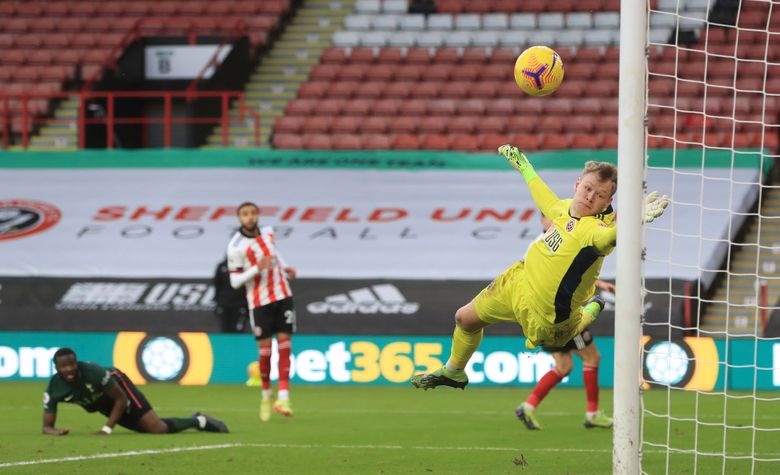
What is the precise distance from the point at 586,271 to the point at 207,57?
52.0ft

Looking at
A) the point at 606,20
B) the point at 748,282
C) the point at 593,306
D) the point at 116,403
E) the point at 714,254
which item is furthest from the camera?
the point at 606,20

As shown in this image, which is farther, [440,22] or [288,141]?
[440,22]

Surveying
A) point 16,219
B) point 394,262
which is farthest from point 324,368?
point 16,219

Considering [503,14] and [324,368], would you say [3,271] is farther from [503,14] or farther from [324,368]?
[503,14]

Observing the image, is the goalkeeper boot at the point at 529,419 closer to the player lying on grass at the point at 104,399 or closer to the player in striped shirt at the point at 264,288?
the player in striped shirt at the point at 264,288

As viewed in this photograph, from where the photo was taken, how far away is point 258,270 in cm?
1077

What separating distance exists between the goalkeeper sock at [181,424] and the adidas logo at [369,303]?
5.97 meters

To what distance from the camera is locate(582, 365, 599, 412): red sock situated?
33.8 feet

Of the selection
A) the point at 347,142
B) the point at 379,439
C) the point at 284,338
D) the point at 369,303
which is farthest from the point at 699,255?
the point at 347,142

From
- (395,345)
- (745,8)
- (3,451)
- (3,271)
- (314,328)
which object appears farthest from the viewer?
(745,8)

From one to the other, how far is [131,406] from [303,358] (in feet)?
16.8

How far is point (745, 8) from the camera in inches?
844

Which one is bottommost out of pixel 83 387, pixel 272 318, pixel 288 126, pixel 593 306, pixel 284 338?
pixel 83 387

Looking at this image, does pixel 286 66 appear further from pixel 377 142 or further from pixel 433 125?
pixel 433 125
